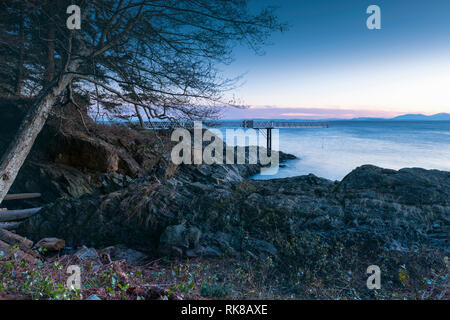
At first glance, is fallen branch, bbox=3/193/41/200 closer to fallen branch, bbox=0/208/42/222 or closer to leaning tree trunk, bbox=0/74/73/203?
fallen branch, bbox=0/208/42/222

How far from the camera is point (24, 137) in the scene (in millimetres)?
5879

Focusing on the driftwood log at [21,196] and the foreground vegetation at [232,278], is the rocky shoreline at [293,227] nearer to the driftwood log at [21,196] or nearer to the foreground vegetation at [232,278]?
the foreground vegetation at [232,278]

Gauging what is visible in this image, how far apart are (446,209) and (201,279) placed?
614 cm

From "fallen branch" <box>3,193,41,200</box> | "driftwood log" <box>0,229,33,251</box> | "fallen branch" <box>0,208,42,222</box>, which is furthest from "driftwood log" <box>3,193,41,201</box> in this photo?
"driftwood log" <box>0,229,33,251</box>

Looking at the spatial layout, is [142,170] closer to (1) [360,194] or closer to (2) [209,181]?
(2) [209,181]

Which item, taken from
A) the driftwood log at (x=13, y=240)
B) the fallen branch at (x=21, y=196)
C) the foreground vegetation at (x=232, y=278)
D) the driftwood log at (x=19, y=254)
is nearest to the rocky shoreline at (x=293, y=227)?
the foreground vegetation at (x=232, y=278)

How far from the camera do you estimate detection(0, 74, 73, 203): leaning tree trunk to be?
5.68 metres

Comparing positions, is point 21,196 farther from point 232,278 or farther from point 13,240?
point 232,278

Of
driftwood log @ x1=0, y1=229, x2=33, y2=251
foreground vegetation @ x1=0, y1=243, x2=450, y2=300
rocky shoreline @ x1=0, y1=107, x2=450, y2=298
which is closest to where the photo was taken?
foreground vegetation @ x1=0, y1=243, x2=450, y2=300

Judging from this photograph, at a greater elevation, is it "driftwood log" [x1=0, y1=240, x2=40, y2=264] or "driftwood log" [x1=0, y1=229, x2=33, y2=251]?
"driftwood log" [x1=0, y1=240, x2=40, y2=264]

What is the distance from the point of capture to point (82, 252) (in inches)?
173

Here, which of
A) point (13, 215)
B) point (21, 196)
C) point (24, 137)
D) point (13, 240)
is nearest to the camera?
point (13, 240)

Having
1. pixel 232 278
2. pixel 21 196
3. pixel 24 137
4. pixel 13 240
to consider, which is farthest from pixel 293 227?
pixel 21 196
